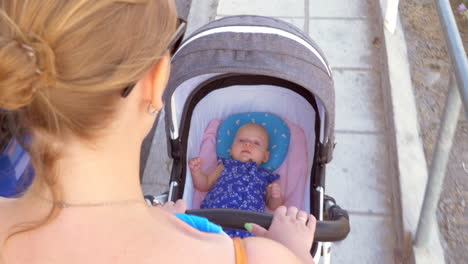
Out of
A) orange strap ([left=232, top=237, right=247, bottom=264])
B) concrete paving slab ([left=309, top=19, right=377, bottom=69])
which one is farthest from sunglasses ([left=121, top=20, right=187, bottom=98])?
concrete paving slab ([left=309, top=19, right=377, bottom=69])

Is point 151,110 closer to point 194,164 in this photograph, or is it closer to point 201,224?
point 201,224

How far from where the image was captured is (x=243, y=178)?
7.20 feet

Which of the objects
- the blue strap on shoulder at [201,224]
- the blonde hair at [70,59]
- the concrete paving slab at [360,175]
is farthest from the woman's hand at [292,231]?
the concrete paving slab at [360,175]

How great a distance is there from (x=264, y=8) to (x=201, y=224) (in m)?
2.81

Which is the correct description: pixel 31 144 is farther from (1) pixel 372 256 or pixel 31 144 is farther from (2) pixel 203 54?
(1) pixel 372 256

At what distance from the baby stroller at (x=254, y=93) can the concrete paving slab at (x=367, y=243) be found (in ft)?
1.50

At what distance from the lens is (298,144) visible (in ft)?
7.56

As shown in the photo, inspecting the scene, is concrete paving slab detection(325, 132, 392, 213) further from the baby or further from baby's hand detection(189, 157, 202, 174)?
baby's hand detection(189, 157, 202, 174)

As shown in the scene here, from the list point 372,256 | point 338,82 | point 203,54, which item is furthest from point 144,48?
point 338,82

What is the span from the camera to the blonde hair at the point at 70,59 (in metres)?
0.65

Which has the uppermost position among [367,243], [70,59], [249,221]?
[70,59]

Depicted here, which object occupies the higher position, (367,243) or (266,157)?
(266,157)

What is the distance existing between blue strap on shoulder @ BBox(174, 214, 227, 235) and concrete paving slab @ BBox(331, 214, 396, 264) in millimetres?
1266

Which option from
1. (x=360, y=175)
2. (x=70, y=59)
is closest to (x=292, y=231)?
(x=70, y=59)
